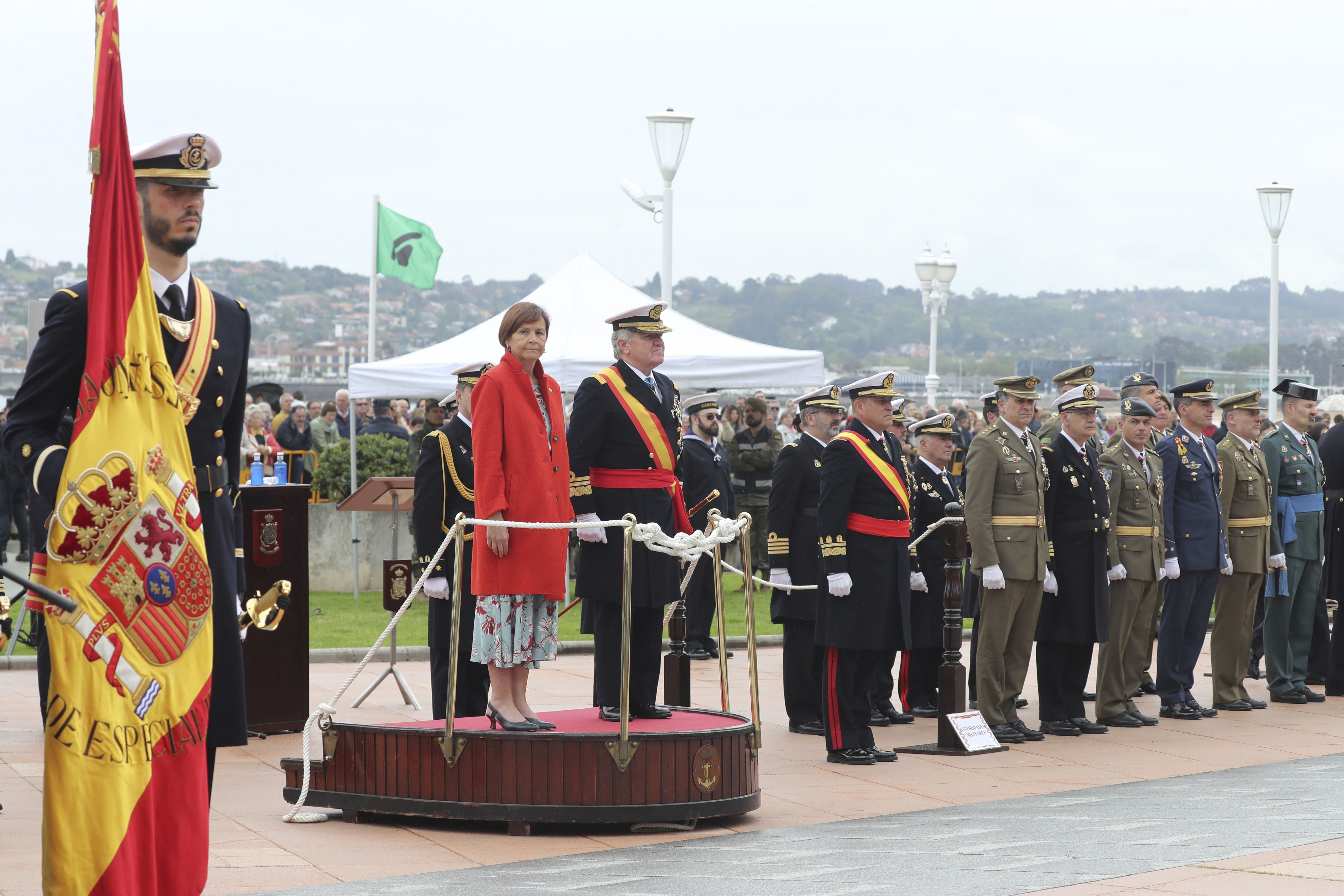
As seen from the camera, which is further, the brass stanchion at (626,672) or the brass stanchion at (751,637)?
the brass stanchion at (751,637)

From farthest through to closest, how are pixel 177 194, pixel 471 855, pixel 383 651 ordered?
1. pixel 383 651
2. pixel 471 855
3. pixel 177 194

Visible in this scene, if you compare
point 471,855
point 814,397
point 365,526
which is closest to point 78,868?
point 471,855

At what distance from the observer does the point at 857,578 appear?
27.7 feet

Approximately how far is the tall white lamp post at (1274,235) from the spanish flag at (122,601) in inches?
758

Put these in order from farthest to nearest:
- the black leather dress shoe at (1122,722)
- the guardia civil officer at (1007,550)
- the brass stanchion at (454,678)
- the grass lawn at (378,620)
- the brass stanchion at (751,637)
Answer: the grass lawn at (378,620), the black leather dress shoe at (1122,722), the guardia civil officer at (1007,550), the brass stanchion at (751,637), the brass stanchion at (454,678)

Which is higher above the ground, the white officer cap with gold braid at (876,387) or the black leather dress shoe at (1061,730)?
the white officer cap with gold braid at (876,387)

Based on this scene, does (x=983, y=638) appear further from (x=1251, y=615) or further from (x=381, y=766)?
(x=381, y=766)

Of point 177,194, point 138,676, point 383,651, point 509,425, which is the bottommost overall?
point 383,651

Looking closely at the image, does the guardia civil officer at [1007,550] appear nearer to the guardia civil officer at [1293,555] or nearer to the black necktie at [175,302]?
the guardia civil officer at [1293,555]

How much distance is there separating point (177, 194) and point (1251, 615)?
8948mm

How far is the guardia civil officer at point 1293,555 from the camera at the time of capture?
11414 millimetres

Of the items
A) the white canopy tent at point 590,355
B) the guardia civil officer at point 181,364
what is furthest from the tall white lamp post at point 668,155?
the guardia civil officer at point 181,364

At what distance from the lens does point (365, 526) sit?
55.1 feet

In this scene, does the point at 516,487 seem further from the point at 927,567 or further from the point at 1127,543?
the point at 1127,543
